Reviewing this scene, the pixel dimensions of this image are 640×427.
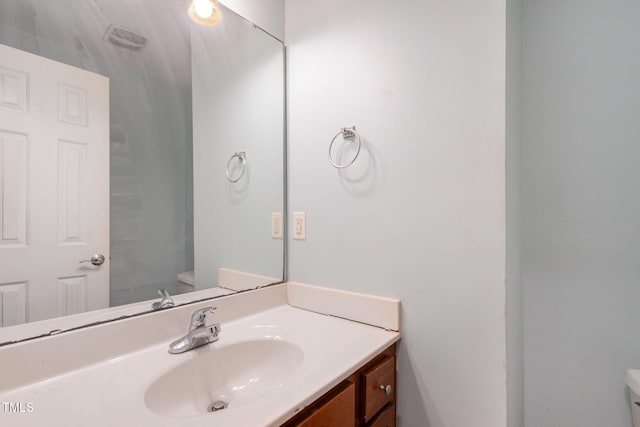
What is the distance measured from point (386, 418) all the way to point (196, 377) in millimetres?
615

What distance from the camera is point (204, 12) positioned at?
109cm

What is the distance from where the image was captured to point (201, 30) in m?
1.14

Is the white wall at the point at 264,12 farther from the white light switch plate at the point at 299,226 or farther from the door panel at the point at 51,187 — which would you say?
the white light switch plate at the point at 299,226

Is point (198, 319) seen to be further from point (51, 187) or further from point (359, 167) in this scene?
point (359, 167)

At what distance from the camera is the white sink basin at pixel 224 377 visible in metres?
0.78

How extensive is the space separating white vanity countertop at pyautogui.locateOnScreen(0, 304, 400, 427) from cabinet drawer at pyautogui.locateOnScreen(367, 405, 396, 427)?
21 centimetres

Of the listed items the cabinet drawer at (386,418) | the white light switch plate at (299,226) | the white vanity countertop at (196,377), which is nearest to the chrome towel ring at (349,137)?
the white light switch plate at (299,226)

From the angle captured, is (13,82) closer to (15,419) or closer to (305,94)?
(15,419)

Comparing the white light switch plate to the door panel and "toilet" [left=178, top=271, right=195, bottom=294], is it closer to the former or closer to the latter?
"toilet" [left=178, top=271, right=195, bottom=294]
